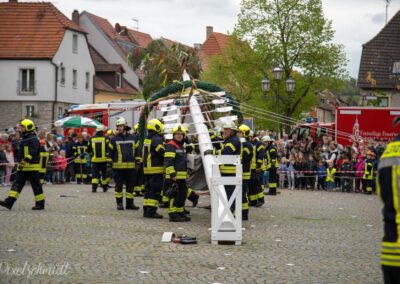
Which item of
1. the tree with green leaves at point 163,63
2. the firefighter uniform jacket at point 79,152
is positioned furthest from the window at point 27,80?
the firefighter uniform jacket at point 79,152

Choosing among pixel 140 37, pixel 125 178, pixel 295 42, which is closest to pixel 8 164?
pixel 125 178

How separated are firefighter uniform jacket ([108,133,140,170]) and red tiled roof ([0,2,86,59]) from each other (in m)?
38.4

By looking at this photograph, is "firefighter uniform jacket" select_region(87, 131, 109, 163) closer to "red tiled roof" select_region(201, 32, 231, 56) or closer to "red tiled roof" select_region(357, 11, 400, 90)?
"red tiled roof" select_region(357, 11, 400, 90)

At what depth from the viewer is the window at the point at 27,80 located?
5528cm

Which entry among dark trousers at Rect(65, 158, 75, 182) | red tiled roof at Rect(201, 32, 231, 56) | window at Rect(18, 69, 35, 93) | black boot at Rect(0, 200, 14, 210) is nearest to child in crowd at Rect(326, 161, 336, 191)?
dark trousers at Rect(65, 158, 75, 182)

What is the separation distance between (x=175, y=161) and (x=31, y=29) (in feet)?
143

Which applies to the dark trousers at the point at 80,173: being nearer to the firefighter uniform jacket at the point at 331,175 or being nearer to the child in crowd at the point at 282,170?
the child in crowd at the point at 282,170

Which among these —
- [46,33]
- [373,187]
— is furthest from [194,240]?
[46,33]

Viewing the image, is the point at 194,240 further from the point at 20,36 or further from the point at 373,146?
the point at 20,36

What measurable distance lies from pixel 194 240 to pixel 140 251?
134 cm

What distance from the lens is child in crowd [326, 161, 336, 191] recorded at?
94.3 ft

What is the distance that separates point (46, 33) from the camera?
56.3 m

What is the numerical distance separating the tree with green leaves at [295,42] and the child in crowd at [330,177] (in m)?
22.6

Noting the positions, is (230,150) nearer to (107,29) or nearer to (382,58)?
(382,58)
